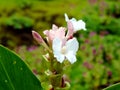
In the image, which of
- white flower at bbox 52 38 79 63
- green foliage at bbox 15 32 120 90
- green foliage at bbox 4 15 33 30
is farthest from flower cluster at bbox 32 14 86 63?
green foliage at bbox 4 15 33 30

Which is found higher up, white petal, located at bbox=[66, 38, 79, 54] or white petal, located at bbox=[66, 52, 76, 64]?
white petal, located at bbox=[66, 38, 79, 54]

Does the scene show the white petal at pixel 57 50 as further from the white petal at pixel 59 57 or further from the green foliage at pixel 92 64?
the green foliage at pixel 92 64

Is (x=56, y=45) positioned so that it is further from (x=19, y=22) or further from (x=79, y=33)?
(x=19, y=22)

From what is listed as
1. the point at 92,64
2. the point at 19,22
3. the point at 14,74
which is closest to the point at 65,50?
the point at 14,74

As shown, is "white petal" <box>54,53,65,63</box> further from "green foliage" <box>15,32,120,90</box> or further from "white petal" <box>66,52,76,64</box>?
"green foliage" <box>15,32,120,90</box>

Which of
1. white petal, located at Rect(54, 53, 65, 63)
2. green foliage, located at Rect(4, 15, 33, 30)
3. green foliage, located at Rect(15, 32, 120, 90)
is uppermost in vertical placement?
green foliage, located at Rect(4, 15, 33, 30)

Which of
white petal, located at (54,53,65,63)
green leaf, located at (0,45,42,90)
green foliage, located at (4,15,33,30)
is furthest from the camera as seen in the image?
green foliage, located at (4,15,33,30)
